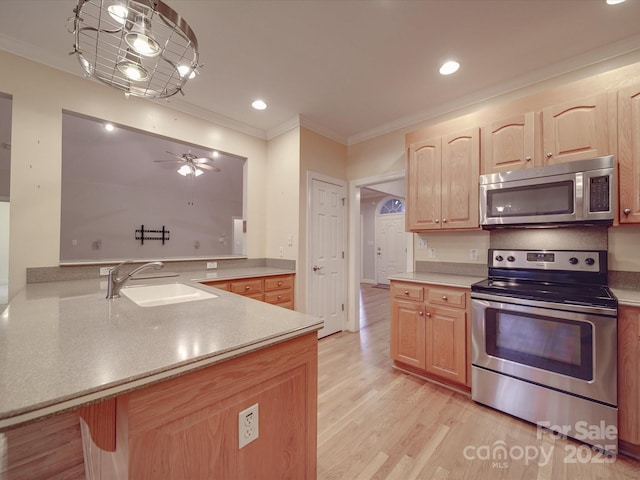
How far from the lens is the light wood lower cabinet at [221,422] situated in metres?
0.69

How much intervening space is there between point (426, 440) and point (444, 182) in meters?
2.00

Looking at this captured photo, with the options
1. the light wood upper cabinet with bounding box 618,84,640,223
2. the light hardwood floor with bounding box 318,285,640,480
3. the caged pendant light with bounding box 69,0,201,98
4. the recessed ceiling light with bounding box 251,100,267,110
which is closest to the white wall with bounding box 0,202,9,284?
the caged pendant light with bounding box 69,0,201,98

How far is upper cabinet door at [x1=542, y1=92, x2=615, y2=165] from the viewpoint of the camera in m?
1.75

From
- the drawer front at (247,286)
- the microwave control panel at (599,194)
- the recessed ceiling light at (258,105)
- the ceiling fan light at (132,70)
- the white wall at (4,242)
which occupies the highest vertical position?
the recessed ceiling light at (258,105)

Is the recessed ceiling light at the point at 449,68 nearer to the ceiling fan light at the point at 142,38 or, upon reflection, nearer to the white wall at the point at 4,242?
the ceiling fan light at the point at 142,38

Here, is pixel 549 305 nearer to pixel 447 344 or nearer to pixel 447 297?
pixel 447 297

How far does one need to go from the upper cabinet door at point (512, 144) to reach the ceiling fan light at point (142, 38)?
236 cm

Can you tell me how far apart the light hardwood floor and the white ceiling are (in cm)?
270

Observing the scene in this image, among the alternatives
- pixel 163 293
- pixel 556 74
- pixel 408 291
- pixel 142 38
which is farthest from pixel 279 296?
pixel 556 74

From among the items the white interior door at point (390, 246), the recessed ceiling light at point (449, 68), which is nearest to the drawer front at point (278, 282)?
the recessed ceiling light at point (449, 68)

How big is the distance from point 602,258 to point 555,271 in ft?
0.89

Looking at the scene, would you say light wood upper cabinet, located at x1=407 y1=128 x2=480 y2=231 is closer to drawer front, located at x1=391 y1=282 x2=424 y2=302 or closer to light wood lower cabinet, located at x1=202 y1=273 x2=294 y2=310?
drawer front, located at x1=391 y1=282 x2=424 y2=302

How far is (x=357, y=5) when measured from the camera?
1.66 m

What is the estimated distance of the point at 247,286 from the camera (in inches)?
106
